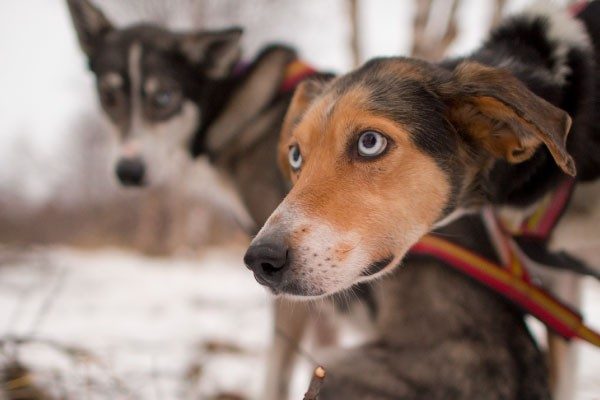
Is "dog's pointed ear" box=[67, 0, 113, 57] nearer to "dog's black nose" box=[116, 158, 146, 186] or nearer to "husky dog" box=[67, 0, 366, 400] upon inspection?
"husky dog" box=[67, 0, 366, 400]

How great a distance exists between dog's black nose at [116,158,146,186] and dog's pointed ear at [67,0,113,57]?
0.89m

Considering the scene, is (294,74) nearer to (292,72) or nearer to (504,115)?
(292,72)

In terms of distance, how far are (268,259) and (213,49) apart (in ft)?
7.16

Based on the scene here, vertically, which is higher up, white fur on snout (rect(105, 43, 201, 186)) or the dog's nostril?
the dog's nostril

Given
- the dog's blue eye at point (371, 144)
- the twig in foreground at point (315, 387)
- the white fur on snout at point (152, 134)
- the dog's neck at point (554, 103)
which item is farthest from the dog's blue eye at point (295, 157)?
the white fur on snout at point (152, 134)

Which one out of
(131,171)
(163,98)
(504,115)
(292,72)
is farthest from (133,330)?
(504,115)

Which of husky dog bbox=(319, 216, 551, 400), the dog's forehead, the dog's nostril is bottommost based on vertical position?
husky dog bbox=(319, 216, 551, 400)

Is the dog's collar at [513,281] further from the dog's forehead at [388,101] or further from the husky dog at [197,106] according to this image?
the husky dog at [197,106]

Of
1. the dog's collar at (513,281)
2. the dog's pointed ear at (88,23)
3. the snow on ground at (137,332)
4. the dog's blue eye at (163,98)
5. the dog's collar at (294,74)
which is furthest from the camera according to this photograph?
the dog's pointed ear at (88,23)

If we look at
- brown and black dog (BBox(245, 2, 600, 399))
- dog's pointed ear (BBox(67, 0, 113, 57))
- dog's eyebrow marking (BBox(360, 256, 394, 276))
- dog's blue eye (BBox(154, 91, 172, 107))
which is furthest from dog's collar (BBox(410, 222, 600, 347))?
dog's pointed ear (BBox(67, 0, 113, 57))

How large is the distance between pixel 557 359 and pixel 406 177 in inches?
52.4

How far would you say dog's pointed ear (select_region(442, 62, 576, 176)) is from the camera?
1.30 meters

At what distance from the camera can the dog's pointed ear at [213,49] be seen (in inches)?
122

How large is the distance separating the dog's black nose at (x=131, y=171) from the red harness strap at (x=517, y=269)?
1684 millimetres
